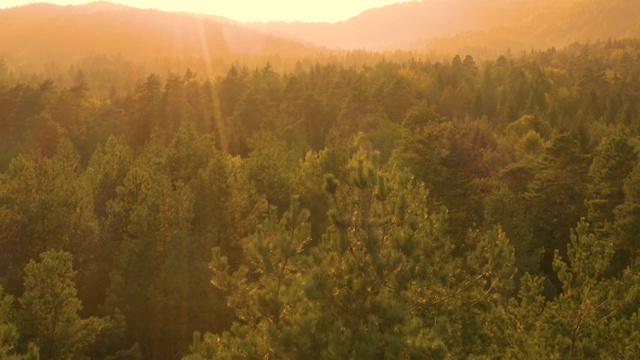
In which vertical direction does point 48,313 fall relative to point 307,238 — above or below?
below

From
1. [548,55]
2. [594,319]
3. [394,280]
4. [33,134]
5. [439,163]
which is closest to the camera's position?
[394,280]

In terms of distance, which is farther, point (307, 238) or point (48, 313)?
point (48, 313)

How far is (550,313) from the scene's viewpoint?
1278cm

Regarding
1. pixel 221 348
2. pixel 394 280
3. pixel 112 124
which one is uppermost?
pixel 394 280

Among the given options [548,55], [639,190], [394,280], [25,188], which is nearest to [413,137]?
[639,190]

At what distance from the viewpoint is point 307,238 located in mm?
12031

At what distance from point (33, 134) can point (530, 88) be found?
2618 inches

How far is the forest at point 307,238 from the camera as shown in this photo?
1123 centimetres

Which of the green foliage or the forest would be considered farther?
the green foliage

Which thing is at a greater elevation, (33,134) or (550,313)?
(550,313)

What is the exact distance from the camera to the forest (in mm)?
11234

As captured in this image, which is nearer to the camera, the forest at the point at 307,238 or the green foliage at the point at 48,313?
the forest at the point at 307,238

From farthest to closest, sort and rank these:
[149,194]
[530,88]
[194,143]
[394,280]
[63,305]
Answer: [530,88], [194,143], [149,194], [63,305], [394,280]

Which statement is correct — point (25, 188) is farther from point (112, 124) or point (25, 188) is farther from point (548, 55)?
point (548, 55)
